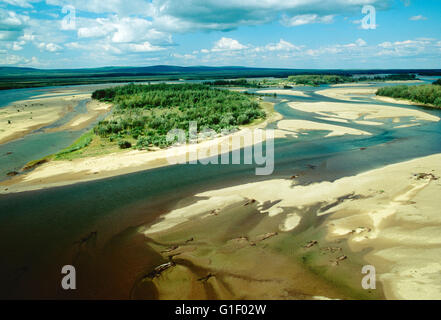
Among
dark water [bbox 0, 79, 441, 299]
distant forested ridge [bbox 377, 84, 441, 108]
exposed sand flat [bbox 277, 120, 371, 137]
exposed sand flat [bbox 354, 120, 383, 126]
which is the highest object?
distant forested ridge [bbox 377, 84, 441, 108]

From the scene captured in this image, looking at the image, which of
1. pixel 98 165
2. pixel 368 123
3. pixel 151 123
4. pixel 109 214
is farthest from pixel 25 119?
pixel 368 123

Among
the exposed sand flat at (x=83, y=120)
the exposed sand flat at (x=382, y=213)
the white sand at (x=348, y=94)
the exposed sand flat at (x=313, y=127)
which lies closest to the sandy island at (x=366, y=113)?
the exposed sand flat at (x=313, y=127)

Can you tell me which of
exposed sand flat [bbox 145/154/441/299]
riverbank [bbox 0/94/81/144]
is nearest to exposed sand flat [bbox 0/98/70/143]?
riverbank [bbox 0/94/81/144]

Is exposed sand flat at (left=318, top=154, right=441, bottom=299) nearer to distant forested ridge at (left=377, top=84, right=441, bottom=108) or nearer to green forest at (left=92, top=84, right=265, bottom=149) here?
green forest at (left=92, top=84, right=265, bottom=149)

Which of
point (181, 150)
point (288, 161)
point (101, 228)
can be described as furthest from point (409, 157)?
point (101, 228)

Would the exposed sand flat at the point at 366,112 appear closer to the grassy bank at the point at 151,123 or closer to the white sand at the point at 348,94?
the grassy bank at the point at 151,123

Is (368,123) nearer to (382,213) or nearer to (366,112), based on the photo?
(366,112)
